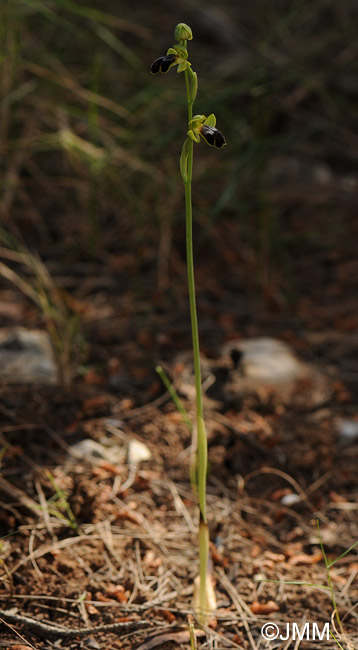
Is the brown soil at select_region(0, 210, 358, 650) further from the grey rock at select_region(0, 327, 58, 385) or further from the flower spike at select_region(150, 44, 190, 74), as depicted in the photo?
the flower spike at select_region(150, 44, 190, 74)

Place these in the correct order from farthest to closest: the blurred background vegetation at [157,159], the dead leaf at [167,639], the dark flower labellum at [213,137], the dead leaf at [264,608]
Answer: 1. the blurred background vegetation at [157,159]
2. the dead leaf at [264,608]
3. the dead leaf at [167,639]
4. the dark flower labellum at [213,137]

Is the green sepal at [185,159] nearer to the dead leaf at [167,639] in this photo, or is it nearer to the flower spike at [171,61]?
the flower spike at [171,61]

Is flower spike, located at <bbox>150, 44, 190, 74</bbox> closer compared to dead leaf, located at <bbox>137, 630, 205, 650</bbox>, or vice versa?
flower spike, located at <bbox>150, 44, 190, 74</bbox>

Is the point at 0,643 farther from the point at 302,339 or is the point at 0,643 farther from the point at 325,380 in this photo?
the point at 302,339

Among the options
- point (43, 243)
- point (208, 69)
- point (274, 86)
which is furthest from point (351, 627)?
point (208, 69)

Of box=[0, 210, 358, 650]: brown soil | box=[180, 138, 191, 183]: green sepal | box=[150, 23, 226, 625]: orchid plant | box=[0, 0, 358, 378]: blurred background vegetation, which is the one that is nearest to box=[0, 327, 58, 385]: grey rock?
box=[0, 210, 358, 650]: brown soil

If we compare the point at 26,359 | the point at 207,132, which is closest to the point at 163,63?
the point at 207,132

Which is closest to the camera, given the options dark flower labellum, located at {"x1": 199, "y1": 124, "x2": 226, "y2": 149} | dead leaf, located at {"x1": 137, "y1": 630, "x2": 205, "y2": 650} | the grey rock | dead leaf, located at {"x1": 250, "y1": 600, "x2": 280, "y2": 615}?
dark flower labellum, located at {"x1": 199, "y1": 124, "x2": 226, "y2": 149}

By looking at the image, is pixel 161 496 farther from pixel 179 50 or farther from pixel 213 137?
pixel 179 50

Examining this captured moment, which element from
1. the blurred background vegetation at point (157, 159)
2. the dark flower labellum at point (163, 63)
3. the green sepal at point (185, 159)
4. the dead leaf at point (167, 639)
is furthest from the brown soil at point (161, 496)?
the dark flower labellum at point (163, 63)
